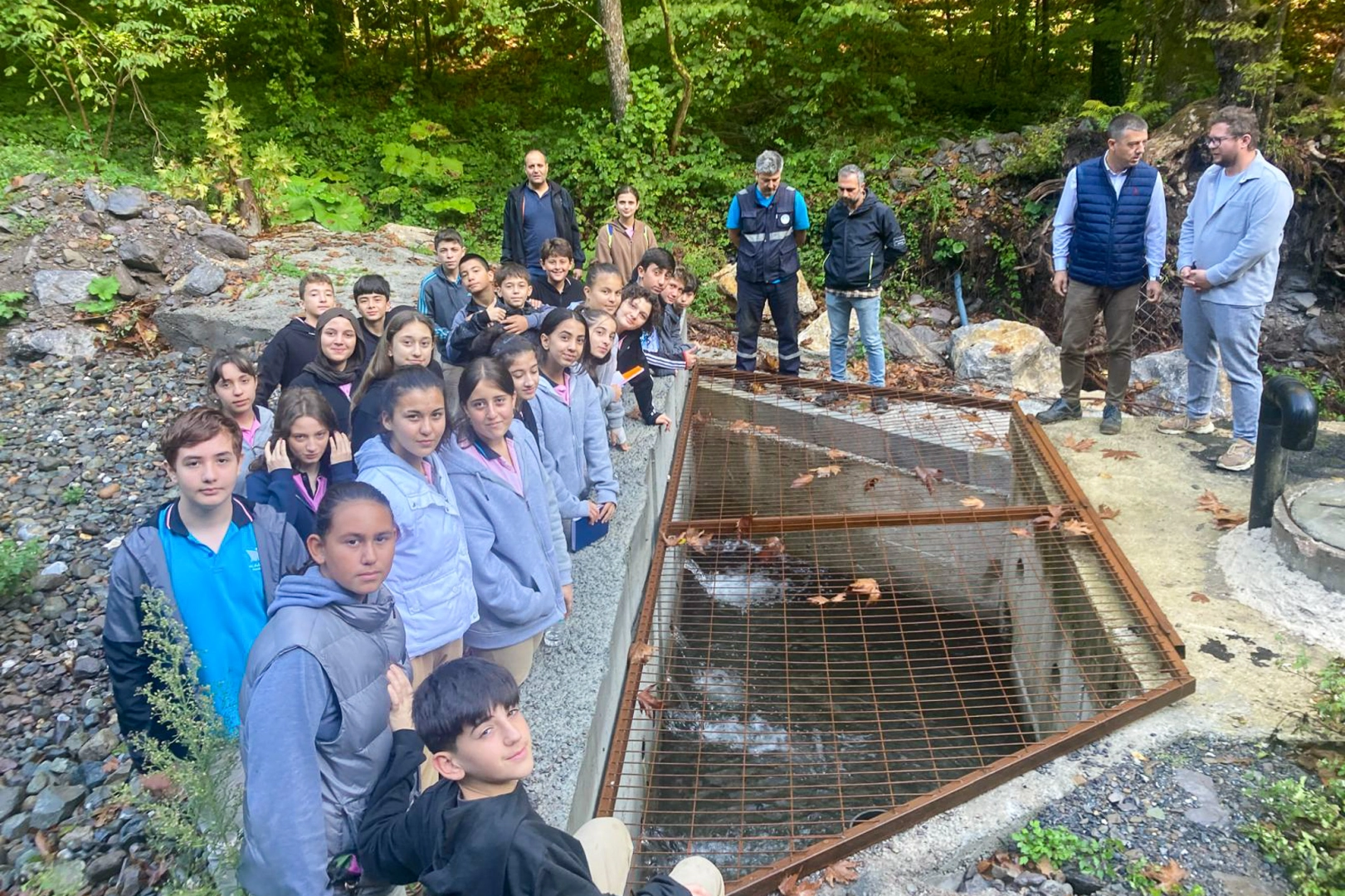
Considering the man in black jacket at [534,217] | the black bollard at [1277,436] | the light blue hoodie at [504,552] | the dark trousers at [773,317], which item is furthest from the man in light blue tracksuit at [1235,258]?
the man in black jacket at [534,217]

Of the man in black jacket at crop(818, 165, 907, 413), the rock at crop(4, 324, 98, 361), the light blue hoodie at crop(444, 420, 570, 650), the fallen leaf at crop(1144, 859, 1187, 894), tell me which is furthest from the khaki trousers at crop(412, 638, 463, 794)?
the rock at crop(4, 324, 98, 361)

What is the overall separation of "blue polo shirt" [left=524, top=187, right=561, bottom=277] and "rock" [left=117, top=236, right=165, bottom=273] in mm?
3432

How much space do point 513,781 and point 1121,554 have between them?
3671 mm

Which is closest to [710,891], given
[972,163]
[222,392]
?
[222,392]

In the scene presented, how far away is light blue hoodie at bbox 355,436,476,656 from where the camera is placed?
3014 mm

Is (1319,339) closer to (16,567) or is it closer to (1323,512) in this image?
(1323,512)

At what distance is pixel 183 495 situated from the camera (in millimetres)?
2844

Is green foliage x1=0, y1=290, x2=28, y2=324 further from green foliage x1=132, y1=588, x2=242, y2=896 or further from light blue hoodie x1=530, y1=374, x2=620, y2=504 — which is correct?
Result: green foliage x1=132, y1=588, x2=242, y2=896

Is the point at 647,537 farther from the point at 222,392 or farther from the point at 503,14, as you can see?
the point at 503,14

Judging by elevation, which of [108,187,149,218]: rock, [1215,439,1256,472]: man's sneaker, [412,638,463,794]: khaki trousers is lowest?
[1215,439,1256,472]: man's sneaker

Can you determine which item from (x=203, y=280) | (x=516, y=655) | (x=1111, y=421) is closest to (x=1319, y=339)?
(x=1111, y=421)

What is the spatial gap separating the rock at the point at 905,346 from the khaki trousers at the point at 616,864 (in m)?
7.42

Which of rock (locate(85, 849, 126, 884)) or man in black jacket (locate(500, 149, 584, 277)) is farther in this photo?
man in black jacket (locate(500, 149, 584, 277))

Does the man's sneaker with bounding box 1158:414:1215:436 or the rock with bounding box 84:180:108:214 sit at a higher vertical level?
the rock with bounding box 84:180:108:214
